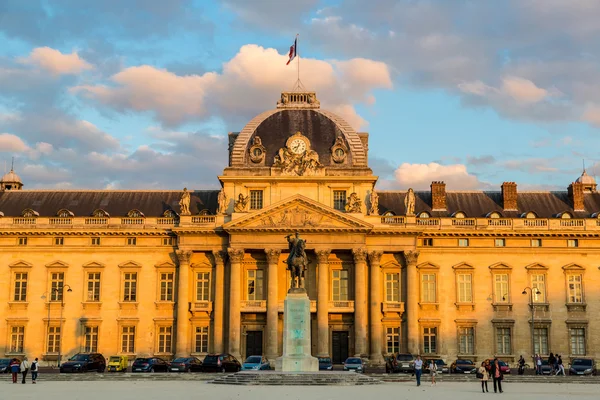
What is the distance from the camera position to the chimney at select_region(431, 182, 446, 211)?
77.5m

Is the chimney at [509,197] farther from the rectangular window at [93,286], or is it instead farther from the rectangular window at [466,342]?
the rectangular window at [93,286]

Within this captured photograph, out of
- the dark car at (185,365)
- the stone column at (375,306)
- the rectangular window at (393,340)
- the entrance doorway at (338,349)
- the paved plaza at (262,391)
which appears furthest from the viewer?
the rectangular window at (393,340)

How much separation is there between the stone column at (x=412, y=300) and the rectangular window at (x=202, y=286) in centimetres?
1630

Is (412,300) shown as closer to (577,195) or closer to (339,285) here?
(339,285)

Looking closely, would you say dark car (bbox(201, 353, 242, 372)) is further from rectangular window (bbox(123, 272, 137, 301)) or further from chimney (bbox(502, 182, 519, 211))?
chimney (bbox(502, 182, 519, 211))

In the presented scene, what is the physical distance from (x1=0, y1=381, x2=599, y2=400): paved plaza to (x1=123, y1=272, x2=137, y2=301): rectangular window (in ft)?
86.2

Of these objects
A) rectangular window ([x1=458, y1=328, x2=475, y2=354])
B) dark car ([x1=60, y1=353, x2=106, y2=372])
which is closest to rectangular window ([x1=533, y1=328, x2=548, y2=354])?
rectangular window ([x1=458, y1=328, x2=475, y2=354])

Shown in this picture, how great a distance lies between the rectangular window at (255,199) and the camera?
74500 millimetres

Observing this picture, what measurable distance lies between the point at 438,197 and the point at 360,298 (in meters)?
12.0

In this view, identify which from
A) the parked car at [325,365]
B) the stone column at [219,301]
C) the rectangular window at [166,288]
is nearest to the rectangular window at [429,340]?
the parked car at [325,365]

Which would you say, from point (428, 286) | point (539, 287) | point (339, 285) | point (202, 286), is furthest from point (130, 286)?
point (539, 287)

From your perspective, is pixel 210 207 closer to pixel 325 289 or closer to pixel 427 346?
pixel 325 289

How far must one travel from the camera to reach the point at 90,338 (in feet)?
242

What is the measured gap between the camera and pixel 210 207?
7812 centimetres
